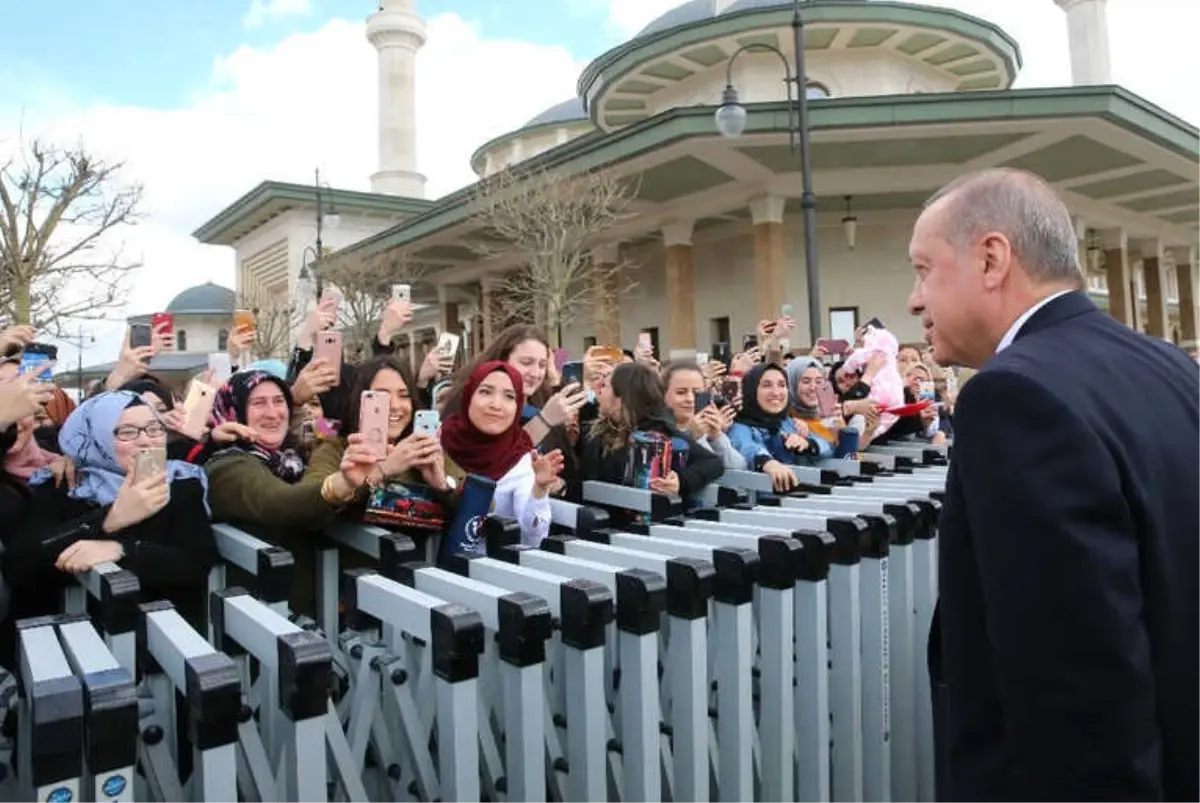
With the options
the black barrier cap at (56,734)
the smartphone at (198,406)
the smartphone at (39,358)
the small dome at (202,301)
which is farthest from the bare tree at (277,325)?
the black barrier cap at (56,734)

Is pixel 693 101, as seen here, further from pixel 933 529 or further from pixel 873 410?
pixel 933 529

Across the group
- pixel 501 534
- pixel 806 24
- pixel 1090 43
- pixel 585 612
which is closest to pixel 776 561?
pixel 585 612

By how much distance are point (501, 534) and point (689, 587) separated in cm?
99

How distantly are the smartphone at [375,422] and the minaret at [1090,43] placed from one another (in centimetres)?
3973

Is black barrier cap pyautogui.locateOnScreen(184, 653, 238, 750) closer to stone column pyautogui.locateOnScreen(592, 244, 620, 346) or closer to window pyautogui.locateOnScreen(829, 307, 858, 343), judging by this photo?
window pyautogui.locateOnScreen(829, 307, 858, 343)

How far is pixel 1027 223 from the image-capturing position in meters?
1.64

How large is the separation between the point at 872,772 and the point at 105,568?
2.38 meters

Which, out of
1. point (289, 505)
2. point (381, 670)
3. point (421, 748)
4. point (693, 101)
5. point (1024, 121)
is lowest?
point (421, 748)

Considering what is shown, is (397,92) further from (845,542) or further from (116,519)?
(845,542)

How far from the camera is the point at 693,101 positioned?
2792 centimetres

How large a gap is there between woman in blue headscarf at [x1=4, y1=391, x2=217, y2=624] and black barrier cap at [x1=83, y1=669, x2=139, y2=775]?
4.69 feet

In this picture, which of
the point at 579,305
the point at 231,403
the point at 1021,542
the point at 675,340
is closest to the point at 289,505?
the point at 231,403

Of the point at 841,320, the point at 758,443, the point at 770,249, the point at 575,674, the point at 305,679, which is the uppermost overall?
the point at 770,249

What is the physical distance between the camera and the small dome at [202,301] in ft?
214
